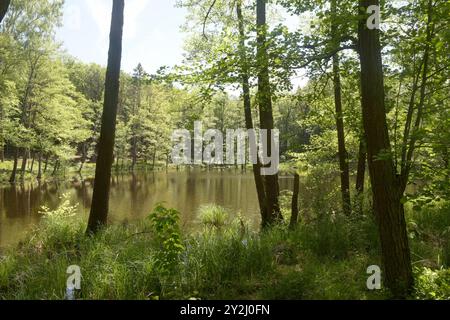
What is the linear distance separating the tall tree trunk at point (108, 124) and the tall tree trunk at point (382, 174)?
5.70 meters

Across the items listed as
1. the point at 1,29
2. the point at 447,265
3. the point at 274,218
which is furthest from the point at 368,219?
the point at 1,29

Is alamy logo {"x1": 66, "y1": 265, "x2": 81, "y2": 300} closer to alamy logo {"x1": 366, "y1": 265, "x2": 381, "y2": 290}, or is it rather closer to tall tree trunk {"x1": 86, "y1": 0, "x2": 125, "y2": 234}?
tall tree trunk {"x1": 86, "y1": 0, "x2": 125, "y2": 234}

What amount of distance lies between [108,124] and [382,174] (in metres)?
6.12

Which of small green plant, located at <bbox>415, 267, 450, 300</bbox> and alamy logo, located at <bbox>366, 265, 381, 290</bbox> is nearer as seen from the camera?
small green plant, located at <bbox>415, 267, 450, 300</bbox>

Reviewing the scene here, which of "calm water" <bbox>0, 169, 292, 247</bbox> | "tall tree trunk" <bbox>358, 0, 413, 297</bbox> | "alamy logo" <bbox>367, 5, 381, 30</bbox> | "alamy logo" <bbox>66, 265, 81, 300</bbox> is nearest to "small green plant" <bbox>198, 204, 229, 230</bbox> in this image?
"calm water" <bbox>0, 169, 292, 247</bbox>

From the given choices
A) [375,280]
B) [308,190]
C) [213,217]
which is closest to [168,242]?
[375,280]

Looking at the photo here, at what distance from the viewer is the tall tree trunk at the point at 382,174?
4.48 m

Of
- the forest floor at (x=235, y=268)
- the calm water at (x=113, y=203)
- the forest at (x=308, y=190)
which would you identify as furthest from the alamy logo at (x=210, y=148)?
the forest floor at (x=235, y=268)

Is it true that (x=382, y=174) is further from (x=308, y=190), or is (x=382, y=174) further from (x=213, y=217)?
(x=213, y=217)

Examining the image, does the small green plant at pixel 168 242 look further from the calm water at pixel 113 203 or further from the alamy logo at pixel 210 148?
the alamy logo at pixel 210 148

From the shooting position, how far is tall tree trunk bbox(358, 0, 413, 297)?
14.7 feet

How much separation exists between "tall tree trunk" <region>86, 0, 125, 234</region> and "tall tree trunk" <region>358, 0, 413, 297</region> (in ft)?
18.7

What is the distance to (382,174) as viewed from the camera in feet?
14.8
